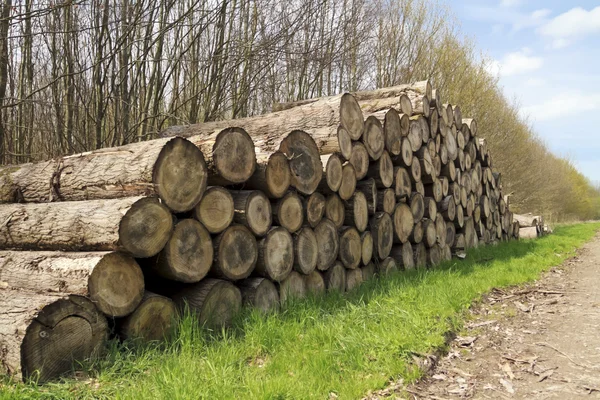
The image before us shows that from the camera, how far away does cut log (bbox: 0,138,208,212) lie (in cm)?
350

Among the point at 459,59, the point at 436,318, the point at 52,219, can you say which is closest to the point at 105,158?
the point at 52,219

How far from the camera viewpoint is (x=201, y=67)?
937 centimetres

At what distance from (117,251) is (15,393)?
1.05m

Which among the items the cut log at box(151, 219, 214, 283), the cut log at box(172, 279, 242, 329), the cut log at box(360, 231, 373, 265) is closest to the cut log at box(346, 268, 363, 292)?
the cut log at box(360, 231, 373, 265)

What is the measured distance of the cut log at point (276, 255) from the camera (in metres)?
4.30

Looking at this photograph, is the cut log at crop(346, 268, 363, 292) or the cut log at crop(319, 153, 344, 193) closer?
the cut log at crop(319, 153, 344, 193)

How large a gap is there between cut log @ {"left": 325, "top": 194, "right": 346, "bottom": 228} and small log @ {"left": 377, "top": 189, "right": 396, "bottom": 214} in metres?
0.90

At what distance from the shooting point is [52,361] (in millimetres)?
2789

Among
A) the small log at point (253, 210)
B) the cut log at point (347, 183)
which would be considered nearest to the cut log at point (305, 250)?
the small log at point (253, 210)

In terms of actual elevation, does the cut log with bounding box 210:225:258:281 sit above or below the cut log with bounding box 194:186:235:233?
below

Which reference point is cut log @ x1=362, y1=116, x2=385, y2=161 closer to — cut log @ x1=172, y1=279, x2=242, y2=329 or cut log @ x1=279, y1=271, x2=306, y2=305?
cut log @ x1=279, y1=271, x2=306, y2=305

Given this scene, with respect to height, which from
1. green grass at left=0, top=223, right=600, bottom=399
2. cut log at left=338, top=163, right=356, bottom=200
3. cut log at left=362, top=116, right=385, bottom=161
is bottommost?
green grass at left=0, top=223, right=600, bottom=399

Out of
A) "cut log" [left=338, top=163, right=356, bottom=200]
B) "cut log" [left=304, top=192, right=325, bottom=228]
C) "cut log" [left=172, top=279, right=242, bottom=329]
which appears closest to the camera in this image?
"cut log" [left=172, top=279, right=242, bottom=329]

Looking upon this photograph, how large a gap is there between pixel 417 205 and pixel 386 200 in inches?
43.6
